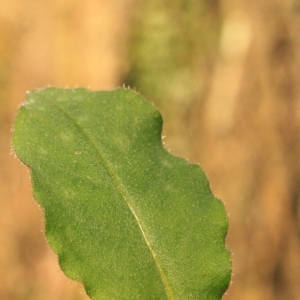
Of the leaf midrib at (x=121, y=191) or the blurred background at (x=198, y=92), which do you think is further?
the blurred background at (x=198, y=92)

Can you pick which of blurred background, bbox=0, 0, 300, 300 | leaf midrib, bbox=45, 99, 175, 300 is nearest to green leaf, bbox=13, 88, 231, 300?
leaf midrib, bbox=45, 99, 175, 300

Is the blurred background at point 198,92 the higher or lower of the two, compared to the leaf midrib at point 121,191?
higher

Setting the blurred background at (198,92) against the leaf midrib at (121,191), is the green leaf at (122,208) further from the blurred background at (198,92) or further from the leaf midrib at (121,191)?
the blurred background at (198,92)

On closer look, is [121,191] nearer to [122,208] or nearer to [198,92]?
[122,208]

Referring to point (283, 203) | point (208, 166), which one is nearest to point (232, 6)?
point (208, 166)

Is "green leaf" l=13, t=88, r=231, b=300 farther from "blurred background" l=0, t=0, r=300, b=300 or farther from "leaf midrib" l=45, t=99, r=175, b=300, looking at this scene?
"blurred background" l=0, t=0, r=300, b=300

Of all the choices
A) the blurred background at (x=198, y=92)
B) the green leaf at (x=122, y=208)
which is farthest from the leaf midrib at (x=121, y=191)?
the blurred background at (x=198, y=92)
